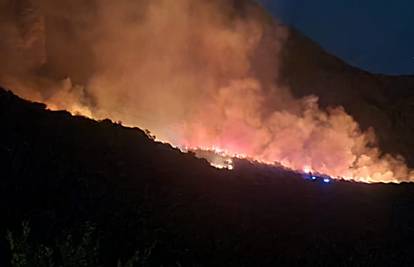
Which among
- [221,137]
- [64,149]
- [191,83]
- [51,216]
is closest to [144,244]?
[51,216]

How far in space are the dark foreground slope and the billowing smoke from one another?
10.5 metres

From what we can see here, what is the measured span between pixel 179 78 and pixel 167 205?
17.7m

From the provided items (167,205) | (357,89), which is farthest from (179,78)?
(167,205)

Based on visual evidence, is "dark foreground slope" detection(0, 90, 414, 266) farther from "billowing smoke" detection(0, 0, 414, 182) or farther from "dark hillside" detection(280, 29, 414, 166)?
"dark hillside" detection(280, 29, 414, 166)

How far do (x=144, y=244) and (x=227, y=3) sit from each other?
21.9 meters

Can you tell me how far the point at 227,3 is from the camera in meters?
32.4

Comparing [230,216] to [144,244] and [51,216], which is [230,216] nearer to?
Result: [144,244]

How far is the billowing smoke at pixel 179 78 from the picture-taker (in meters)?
26.8

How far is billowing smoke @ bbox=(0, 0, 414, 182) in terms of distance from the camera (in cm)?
2675

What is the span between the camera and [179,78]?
3053 centimetres

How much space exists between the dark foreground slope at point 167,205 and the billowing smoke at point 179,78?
10.5 meters

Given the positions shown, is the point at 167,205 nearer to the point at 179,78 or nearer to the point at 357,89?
the point at 179,78

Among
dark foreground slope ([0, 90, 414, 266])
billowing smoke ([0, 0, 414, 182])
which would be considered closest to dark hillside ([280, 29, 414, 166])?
billowing smoke ([0, 0, 414, 182])

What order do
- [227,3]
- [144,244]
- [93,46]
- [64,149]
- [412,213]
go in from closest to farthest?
[144,244] → [64,149] → [412,213] → [93,46] → [227,3]
